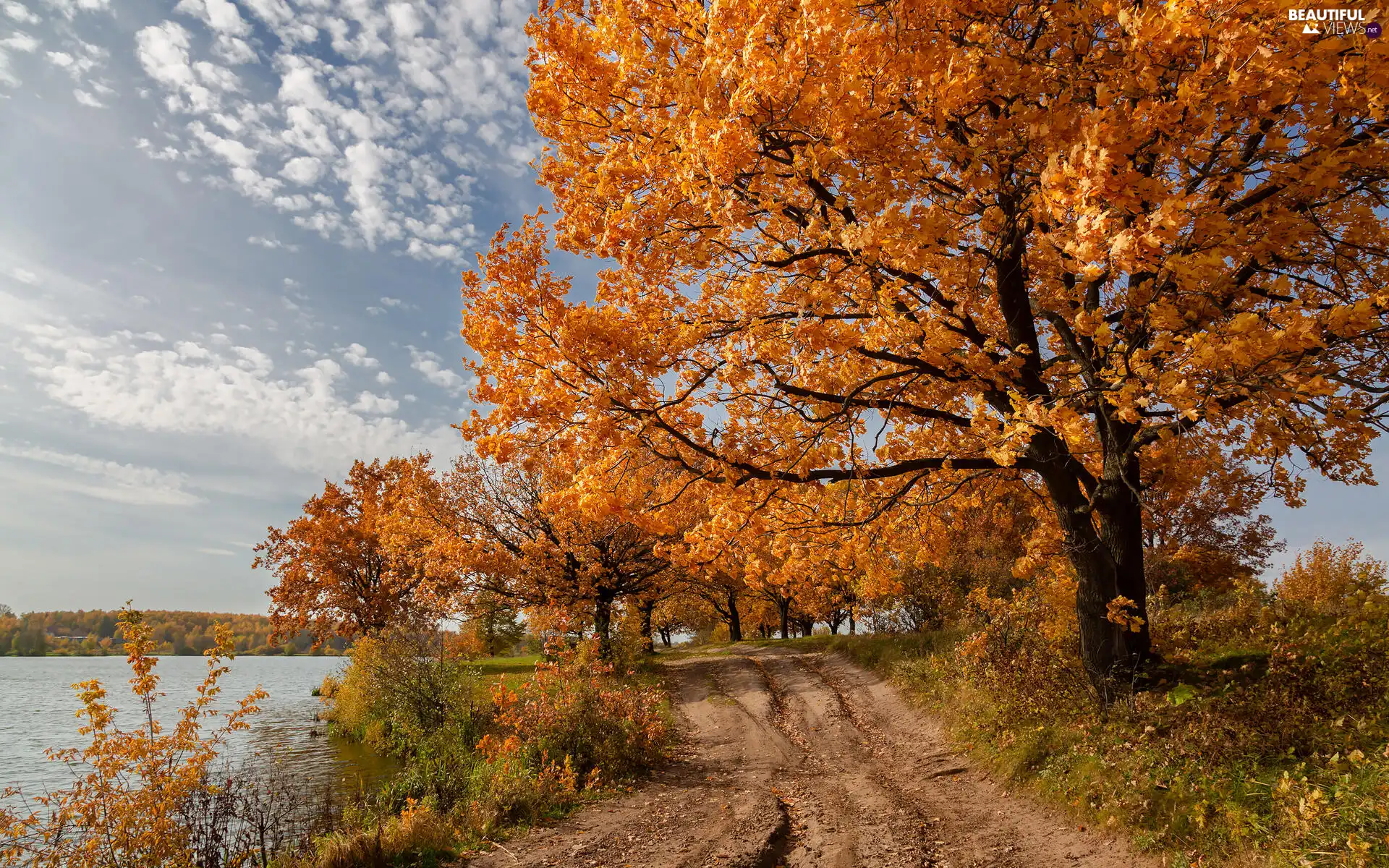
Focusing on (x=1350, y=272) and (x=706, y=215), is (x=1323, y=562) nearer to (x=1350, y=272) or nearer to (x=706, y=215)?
(x=1350, y=272)

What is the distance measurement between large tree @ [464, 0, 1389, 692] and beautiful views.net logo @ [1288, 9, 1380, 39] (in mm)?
135

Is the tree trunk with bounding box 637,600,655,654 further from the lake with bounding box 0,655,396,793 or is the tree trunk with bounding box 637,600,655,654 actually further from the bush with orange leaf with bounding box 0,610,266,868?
the bush with orange leaf with bounding box 0,610,266,868

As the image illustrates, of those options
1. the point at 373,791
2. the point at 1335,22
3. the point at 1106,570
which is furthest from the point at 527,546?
the point at 1335,22

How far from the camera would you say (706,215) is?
27.1 ft

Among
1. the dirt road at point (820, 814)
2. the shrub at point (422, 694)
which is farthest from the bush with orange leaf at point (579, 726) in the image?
the shrub at point (422, 694)

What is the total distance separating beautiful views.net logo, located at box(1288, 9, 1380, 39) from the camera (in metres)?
4.66

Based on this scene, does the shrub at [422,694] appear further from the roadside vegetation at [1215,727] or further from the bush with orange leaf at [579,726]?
the roadside vegetation at [1215,727]

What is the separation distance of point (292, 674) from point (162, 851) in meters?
61.4

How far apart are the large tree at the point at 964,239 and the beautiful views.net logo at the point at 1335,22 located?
13 centimetres

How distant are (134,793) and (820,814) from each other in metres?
7.90

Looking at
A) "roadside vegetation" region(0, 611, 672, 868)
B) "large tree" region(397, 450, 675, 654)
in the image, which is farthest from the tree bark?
"roadside vegetation" region(0, 611, 672, 868)

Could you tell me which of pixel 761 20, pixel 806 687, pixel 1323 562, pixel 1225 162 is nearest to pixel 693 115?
pixel 761 20

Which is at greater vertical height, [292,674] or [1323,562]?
[1323,562]

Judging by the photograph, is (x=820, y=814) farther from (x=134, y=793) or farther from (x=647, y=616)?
(x=647, y=616)
